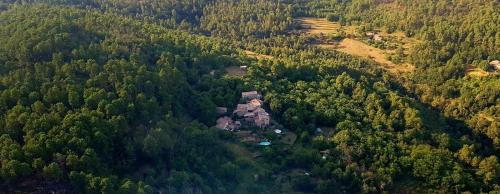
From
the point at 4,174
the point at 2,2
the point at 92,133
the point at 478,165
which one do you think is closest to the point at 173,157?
the point at 92,133

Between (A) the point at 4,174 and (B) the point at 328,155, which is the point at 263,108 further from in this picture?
(A) the point at 4,174

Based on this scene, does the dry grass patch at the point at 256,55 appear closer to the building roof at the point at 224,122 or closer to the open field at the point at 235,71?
the open field at the point at 235,71

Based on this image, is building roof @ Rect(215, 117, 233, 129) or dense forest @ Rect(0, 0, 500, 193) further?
building roof @ Rect(215, 117, 233, 129)

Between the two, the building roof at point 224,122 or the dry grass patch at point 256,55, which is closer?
the building roof at point 224,122

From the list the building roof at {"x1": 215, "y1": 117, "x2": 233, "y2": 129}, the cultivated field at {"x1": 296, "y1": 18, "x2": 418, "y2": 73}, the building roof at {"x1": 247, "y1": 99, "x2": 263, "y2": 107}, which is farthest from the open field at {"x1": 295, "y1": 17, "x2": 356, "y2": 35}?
the building roof at {"x1": 215, "y1": 117, "x2": 233, "y2": 129}

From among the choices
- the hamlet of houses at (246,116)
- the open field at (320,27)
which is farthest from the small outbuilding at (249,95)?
the open field at (320,27)

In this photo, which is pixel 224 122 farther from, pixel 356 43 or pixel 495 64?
pixel 356 43

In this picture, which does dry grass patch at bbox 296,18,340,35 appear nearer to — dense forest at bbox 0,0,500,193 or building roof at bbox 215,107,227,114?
dense forest at bbox 0,0,500,193
